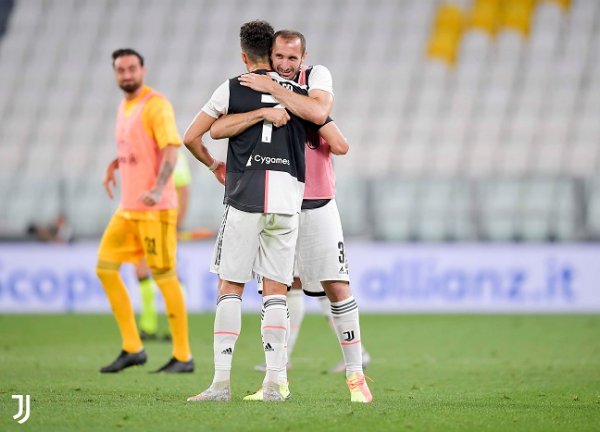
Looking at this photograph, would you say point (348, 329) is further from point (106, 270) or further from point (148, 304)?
point (148, 304)

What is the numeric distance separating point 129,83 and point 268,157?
264 centimetres

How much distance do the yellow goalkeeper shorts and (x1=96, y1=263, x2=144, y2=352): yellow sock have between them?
7 cm

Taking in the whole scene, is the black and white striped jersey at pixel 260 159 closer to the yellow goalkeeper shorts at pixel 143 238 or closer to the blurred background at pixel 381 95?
the yellow goalkeeper shorts at pixel 143 238

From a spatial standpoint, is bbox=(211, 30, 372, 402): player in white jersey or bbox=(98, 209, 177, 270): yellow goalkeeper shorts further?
bbox=(98, 209, 177, 270): yellow goalkeeper shorts

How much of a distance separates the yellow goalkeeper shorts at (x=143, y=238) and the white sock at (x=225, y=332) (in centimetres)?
210

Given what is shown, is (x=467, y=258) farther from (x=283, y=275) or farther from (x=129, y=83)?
(x=283, y=275)

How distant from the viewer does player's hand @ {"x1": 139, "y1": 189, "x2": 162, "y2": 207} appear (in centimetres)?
779

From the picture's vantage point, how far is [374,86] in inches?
809

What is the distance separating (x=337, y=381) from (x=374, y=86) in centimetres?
1336

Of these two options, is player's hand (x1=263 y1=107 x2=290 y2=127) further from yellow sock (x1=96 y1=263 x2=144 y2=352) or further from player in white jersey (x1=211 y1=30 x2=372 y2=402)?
yellow sock (x1=96 y1=263 x2=144 y2=352)

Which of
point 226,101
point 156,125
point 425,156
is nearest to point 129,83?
point 156,125

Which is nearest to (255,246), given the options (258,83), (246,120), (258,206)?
(258,206)

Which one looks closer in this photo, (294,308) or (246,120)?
(246,120)

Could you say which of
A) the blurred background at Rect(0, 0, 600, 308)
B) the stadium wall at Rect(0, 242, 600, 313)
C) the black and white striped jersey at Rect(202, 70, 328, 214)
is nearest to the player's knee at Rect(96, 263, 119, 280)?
the black and white striped jersey at Rect(202, 70, 328, 214)
